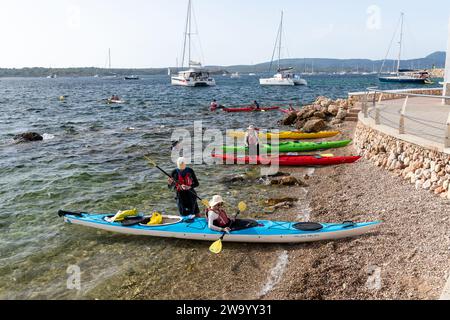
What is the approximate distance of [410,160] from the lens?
11.4 m

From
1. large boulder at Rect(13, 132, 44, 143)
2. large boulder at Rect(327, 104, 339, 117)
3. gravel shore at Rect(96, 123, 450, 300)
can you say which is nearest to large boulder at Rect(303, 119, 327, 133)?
large boulder at Rect(327, 104, 339, 117)

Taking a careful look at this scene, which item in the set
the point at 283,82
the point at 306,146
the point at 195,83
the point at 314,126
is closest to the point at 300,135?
the point at 314,126

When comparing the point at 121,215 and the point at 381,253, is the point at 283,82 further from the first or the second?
the point at 381,253

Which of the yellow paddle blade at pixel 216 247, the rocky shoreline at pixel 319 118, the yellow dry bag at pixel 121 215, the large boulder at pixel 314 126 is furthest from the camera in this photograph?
the rocky shoreline at pixel 319 118

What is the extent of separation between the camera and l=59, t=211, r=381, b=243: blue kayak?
9038mm

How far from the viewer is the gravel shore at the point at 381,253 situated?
6.87m

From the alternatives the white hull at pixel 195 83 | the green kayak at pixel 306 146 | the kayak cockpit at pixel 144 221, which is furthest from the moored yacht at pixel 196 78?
the kayak cockpit at pixel 144 221

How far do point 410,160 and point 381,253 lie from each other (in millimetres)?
4540

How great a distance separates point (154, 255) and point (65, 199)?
228 inches

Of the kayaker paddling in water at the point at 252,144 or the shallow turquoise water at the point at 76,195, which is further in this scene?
the kayaker paddling in water at the point at 252,144

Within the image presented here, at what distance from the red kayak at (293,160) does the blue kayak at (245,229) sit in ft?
22.4

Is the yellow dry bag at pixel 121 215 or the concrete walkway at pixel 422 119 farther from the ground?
the concrete walkway at pixel 422 119

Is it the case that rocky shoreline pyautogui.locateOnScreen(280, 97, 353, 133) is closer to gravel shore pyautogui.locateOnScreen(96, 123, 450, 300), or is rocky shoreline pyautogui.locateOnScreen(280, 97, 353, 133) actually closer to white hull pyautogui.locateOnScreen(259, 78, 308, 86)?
gravel shore pyautogui.locateOnScreen(96, 123, 450, 300)

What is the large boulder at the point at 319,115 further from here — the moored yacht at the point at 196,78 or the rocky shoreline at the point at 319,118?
the moored yacht at the point at 196,78
